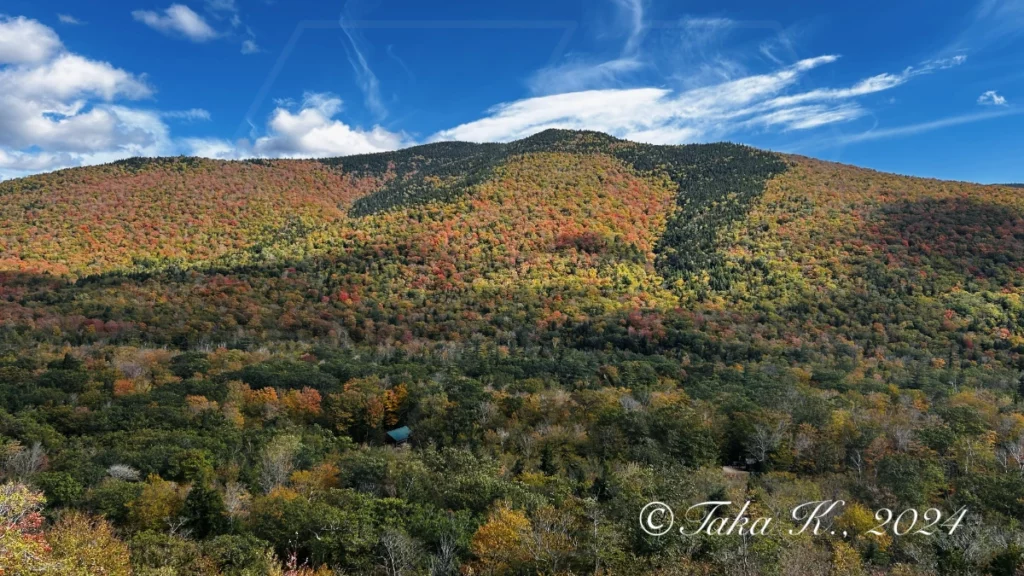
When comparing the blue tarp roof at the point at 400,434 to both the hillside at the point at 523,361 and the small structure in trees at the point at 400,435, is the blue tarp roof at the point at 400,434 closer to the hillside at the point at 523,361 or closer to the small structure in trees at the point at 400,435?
the small structure in trees at the point at 400,435

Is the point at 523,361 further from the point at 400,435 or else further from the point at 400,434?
the point at 400,435

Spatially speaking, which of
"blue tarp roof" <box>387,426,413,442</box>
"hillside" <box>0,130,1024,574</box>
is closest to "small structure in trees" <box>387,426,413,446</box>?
"blue tarp roof" <box>387,426,413,442</box>

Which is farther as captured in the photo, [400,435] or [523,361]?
[523,361]

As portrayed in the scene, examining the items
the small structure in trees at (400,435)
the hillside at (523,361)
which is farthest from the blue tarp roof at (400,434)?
the hillside at (523,361)

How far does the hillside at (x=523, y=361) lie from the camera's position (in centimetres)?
2825

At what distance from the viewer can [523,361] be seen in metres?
70.4

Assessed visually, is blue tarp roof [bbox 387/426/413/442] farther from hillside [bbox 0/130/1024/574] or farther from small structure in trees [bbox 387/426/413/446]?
hillside [bbox 0/130/1024/574]

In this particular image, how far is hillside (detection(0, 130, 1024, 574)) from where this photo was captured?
28250mm

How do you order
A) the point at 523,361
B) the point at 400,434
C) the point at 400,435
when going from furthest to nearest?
the point at 523,361
the point at 400,434
the point at 400,435

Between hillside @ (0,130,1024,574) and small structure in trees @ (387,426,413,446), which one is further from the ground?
hillside @ (0,130,1024,574)

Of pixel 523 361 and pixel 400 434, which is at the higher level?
pixel 523 361

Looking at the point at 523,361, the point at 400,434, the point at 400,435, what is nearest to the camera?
the point at 400,435

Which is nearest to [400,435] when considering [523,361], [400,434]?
[400,434]

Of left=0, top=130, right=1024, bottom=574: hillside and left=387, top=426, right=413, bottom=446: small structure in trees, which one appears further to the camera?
left=387, top=426, right=413, bottom=446: small structure in trees
